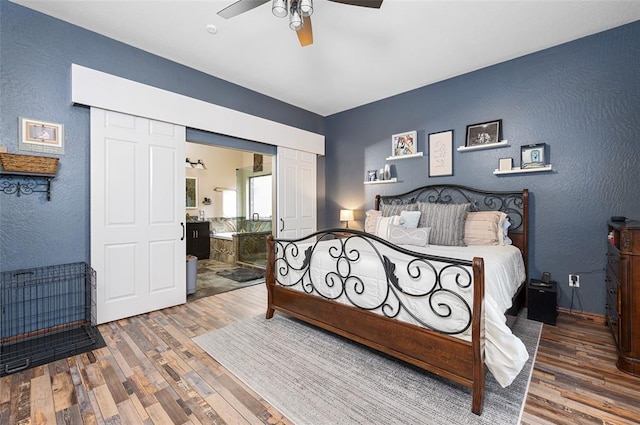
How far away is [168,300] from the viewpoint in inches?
133

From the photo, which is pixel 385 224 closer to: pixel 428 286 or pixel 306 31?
pixel 428 286

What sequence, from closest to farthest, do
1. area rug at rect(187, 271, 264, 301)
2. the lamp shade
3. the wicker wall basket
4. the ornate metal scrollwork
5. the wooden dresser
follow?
the ornate metal scrollwork → the wooden dresser → the wicker wall basket → area rug at rect(187, 271, 264, 301) → the lamp shade

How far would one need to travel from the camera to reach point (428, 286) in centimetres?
183

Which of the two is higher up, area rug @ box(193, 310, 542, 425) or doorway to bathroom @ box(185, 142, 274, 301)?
doorway to bathroom @ box(185, 142, 274, 301)

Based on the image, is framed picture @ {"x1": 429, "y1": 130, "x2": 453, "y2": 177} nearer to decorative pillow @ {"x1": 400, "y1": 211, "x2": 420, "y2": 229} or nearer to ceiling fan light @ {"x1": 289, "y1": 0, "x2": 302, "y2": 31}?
decorative pillow @ {"x1": 400, "y1": 211, "x2": 420, "y2": 229}

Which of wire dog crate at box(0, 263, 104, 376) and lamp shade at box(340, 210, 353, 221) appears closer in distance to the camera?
wire dog crate at box(0, 263, 104, 376)

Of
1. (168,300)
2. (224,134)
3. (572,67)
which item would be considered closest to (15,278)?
(168,300)

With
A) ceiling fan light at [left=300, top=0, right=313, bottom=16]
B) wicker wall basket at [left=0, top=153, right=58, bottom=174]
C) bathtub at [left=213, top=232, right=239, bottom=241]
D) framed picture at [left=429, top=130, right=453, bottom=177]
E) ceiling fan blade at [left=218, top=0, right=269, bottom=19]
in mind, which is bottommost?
bathtub at [left=213, top=232, right=239, bottom=241]

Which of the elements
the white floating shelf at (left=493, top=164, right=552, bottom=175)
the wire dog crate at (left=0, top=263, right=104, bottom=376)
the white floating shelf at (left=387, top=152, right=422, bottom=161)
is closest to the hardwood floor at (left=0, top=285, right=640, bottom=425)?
the wire dog crate at (left=0, top=263, right=104, bottom=376)

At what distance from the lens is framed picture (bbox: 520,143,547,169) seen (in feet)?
10.5

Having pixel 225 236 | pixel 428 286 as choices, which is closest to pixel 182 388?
pixel 428 286

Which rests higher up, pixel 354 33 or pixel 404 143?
pixel 354 33

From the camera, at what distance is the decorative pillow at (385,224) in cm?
348

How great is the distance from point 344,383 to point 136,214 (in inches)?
111
